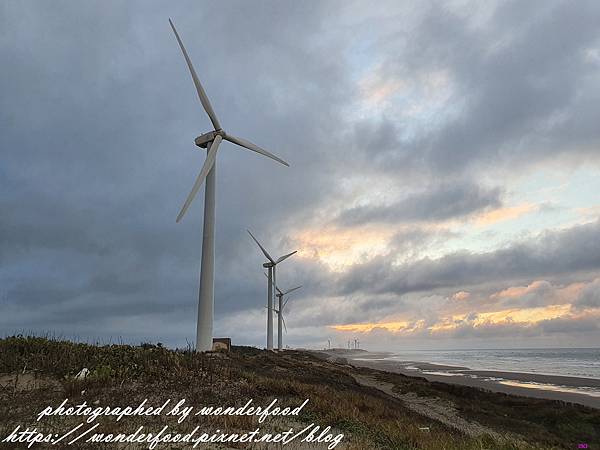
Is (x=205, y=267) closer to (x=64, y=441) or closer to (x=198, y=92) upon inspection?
(x=198, y=92)

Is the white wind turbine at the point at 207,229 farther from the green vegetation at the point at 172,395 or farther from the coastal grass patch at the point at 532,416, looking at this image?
the coastal grass patch at the point at 532,416

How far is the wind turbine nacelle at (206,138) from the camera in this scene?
124 feet

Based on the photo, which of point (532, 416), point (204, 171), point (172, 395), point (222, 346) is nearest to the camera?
point (172, 395)

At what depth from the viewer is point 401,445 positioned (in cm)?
1270

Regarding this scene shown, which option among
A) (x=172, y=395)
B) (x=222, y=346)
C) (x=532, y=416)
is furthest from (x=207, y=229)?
(x=532, y=416)

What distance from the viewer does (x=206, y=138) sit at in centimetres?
3853

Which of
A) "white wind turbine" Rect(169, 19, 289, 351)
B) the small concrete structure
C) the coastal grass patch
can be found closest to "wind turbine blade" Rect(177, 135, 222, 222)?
"white wind turbine" Rect(169, 19, 289, 351)

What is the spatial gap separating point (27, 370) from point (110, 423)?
7.21m

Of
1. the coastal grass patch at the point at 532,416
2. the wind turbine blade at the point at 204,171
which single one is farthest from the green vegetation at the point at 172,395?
the wind turbine blade at the point at 204,171

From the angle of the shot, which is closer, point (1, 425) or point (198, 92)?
point (1, 425)

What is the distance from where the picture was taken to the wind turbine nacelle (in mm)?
37812

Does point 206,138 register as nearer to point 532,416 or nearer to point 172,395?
point 172,395

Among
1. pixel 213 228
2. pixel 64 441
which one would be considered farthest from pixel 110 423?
pixel 213 228

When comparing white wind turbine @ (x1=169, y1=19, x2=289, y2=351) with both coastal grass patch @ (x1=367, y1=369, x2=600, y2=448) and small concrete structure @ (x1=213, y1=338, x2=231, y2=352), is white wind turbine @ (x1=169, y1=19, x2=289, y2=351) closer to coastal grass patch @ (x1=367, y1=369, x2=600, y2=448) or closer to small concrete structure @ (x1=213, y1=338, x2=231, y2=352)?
small concrete structure @ (x1=213, y1=338, x2=231, y2=352)
